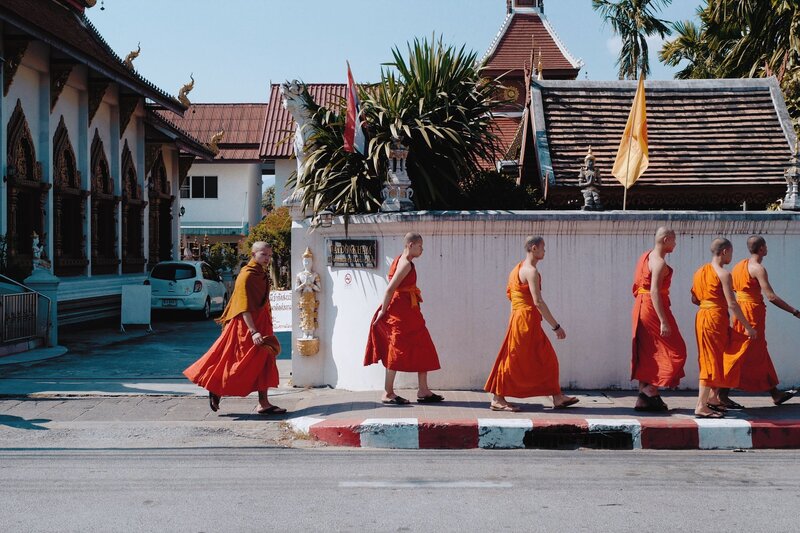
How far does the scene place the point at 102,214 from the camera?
21578 mm

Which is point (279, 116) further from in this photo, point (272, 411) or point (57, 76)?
point (272, 411)

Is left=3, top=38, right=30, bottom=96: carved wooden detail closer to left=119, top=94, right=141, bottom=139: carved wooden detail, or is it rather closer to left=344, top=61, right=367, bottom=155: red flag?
left=119, top=94, right=141, bottom=139: carved wooden detail

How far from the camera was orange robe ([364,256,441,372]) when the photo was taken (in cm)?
830

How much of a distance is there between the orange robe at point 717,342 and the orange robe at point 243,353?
12.9ft

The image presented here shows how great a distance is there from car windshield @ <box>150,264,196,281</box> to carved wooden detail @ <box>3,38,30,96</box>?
20.2 ft

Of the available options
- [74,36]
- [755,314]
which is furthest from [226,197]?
[755,314]

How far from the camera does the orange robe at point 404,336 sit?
830 cm

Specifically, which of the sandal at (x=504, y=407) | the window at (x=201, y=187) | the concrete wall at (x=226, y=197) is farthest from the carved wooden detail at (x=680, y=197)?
the window at (x=201, y=187)

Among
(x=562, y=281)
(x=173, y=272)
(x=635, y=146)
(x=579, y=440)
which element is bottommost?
(x=579, y=440)

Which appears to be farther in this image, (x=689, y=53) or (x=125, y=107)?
(x=689, y=53)

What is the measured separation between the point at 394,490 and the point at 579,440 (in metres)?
2.30

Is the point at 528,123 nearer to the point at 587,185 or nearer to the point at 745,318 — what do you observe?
the point at 587,185

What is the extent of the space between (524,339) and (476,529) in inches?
123

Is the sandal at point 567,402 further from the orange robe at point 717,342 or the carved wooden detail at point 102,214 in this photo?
the carved wooden detail at point 102,214
